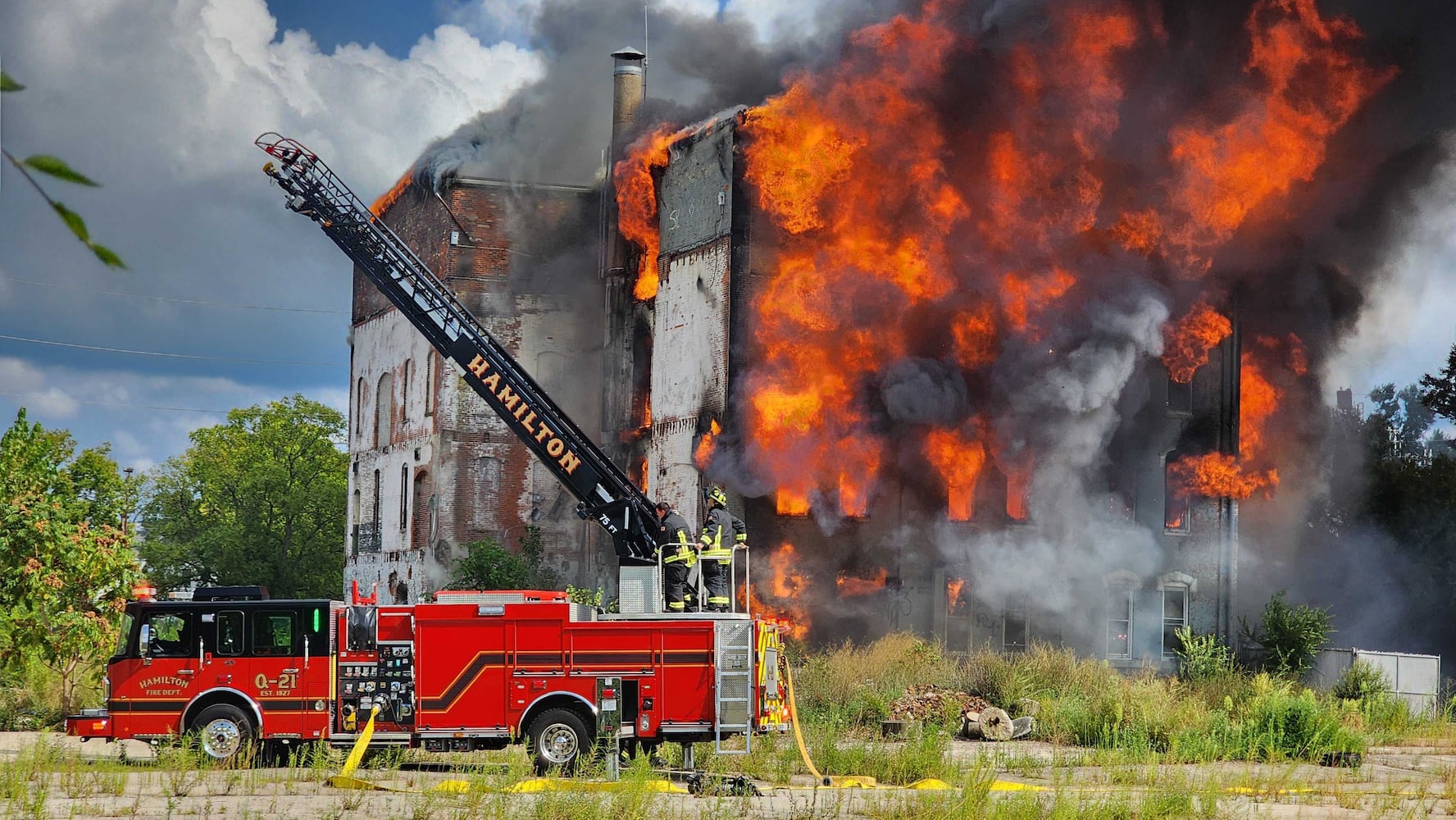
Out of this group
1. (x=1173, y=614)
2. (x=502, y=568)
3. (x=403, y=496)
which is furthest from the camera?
(x=403, y=496)

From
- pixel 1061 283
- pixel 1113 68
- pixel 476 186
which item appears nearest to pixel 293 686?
pixel 1061 283

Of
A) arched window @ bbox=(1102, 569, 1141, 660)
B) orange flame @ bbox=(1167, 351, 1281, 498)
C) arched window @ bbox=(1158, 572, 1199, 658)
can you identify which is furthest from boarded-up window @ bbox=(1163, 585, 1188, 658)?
orange flame @ bbox=(1167, 351, 1281, 498)

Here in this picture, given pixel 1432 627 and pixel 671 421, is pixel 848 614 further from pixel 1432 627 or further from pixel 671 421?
pixel 1432 627

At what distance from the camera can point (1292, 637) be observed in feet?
89.7

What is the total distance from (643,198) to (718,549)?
15738 mm

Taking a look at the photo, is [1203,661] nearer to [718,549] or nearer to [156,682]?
[718,549]

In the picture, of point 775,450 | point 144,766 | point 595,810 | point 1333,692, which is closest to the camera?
point 595,810

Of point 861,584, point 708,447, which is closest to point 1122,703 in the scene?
point 861,584

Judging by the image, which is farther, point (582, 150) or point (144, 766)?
point (582, 150)

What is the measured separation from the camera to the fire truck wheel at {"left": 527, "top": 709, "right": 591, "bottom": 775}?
615 inches

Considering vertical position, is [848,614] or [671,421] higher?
[671,421]

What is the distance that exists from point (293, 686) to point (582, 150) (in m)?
23.7

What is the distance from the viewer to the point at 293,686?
16109 mm

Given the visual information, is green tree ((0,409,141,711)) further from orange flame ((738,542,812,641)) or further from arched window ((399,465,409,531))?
arched window ((399,465,409,531))
